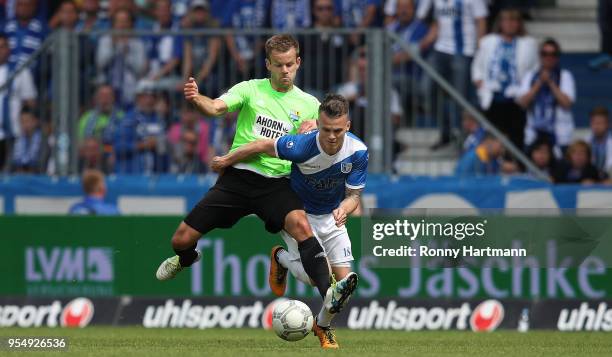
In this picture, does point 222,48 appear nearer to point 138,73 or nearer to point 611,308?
point 138,73

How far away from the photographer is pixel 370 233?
13852 mm

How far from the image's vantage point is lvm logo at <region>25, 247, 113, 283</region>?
14984 mm

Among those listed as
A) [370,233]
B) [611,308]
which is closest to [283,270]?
[370,233]

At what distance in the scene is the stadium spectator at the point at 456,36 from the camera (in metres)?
17.1

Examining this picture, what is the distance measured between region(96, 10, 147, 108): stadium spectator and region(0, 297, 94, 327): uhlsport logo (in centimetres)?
252

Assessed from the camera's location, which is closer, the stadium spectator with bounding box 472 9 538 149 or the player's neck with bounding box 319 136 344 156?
the player's neck with bounding box 319 136 344 156

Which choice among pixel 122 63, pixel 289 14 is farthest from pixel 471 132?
pixel 122 63

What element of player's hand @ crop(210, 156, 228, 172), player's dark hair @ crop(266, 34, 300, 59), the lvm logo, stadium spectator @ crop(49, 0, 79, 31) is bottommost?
the lvm logo

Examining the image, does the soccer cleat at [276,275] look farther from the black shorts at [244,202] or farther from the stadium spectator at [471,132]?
the stadium spectator at [471,132]

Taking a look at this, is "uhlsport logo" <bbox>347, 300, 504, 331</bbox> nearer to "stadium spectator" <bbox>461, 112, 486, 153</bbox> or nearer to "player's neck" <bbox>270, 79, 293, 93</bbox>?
"stadium spectator" <bbox>461, 112, 486, 153</bbox>

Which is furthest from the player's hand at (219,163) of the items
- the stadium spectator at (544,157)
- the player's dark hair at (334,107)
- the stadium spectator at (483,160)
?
the stadium spectator at (544,157)

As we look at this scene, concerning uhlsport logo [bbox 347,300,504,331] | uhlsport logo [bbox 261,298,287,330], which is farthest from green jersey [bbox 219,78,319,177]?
uhlsport logo [bbox 347,300,504,331]

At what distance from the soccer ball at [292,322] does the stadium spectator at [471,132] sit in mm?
5472

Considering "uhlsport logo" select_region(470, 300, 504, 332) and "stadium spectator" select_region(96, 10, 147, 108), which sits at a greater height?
"stadium spectator" select_region(96, 10, 147, 108)
